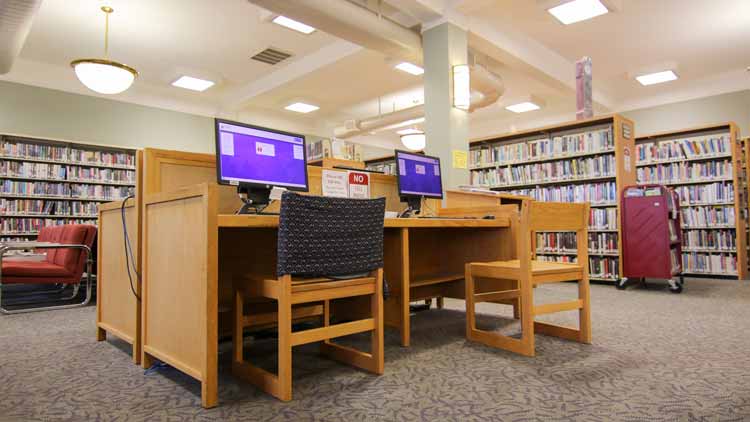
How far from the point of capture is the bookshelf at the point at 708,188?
5.64 m

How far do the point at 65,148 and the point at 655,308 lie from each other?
300 inches

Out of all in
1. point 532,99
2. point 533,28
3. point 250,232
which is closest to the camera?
point 250,232

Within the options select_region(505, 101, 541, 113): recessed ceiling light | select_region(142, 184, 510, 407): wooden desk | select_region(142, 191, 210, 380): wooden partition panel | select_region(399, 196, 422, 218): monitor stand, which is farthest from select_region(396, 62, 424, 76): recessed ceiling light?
select_region(142, 191, 210, 380): wooden partition panel

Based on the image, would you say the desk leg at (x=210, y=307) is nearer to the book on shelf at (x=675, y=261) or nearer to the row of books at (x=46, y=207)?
the book on shelf at (x=675, y=261)

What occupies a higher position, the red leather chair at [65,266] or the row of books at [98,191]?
the row of books at [98,191]

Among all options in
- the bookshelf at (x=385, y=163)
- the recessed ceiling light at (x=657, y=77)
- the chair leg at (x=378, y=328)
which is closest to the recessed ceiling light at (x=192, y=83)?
the bookshelf at (x=385, y=163)

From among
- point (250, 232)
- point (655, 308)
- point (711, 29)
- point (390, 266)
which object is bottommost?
point (655, 308)

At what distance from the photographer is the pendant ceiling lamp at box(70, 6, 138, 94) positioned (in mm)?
4660

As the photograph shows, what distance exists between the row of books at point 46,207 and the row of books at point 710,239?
8.49 m

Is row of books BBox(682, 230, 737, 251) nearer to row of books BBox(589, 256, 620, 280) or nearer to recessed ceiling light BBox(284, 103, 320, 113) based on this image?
row of books BBox(589, 256, 620, 280)

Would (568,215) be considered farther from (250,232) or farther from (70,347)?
(70,347)

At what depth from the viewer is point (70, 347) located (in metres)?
2.51

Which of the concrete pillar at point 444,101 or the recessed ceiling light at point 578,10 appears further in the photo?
the recessed ceiling light at point 578,10

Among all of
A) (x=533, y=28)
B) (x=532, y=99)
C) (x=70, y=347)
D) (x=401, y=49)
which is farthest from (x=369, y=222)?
(x=532, y=99)
